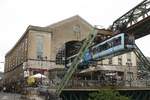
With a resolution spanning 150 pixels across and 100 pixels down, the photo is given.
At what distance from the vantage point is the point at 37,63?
61188mm

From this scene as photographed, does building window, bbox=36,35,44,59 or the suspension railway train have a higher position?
building window, bbox=36,35,44,59

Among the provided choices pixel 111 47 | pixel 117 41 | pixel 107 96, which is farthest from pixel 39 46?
pixel 107 96

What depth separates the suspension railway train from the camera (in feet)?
116

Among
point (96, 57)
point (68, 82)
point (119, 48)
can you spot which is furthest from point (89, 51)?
point (119, 48)

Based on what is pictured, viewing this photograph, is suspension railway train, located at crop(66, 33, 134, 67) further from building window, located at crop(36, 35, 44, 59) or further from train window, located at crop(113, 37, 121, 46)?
building window, located at crop(36, 35, 44, 59)

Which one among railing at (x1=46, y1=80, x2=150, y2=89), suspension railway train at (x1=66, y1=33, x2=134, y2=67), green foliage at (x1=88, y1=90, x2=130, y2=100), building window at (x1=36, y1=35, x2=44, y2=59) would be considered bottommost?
green foliage at (x1=88, y1=90, x2=130, y2=100)

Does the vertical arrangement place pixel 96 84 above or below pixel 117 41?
below

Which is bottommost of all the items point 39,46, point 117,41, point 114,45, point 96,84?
point 96,84

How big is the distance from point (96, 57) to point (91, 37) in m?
2.81

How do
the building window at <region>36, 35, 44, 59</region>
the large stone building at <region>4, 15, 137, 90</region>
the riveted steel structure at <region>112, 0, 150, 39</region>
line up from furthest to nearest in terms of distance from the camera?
the building window at <region>36, 35, 44, 59</region> → the large stone building at <region>4, 15, 137, 90</region> → the riveted steel structure at <region>112, 0, 150, 39</region>

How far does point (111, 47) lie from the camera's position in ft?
124

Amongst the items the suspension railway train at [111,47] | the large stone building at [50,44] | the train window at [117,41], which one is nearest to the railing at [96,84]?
the suspension railway train at [111,47]

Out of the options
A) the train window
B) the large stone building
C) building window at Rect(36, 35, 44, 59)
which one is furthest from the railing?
building window at Rect(36, 35, 44, 59)

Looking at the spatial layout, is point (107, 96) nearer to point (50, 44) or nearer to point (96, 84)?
point (96, 84)
